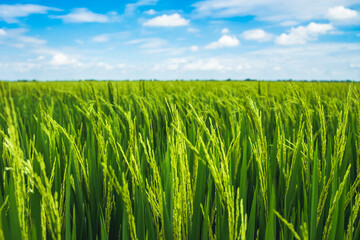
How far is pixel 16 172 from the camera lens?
0.45 meters

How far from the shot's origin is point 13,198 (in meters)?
0.70

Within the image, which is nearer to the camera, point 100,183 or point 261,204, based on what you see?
point 261,204

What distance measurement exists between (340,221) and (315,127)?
1.53 m

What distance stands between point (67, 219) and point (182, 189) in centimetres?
36

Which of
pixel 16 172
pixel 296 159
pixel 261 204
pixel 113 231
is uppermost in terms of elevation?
pixel 16 172

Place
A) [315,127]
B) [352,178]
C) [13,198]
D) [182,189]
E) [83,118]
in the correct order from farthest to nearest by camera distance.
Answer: [83,118] → [315,127] → [352,178] → [13,198] → [182,189]

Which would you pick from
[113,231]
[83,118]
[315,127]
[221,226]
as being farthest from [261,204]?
[83,118]

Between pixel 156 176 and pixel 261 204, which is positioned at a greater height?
pixel 156 176

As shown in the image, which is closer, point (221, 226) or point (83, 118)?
point (221, 226)

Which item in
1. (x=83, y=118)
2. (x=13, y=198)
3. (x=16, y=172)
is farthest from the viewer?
(x=83, y=118)

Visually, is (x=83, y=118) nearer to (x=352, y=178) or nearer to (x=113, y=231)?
(x=113, y=231)

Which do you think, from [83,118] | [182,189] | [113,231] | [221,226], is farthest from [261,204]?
[83,118]

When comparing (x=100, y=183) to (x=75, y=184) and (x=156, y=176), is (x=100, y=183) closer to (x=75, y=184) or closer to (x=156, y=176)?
(x=75, y=184)

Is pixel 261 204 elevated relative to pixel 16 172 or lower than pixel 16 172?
lower
